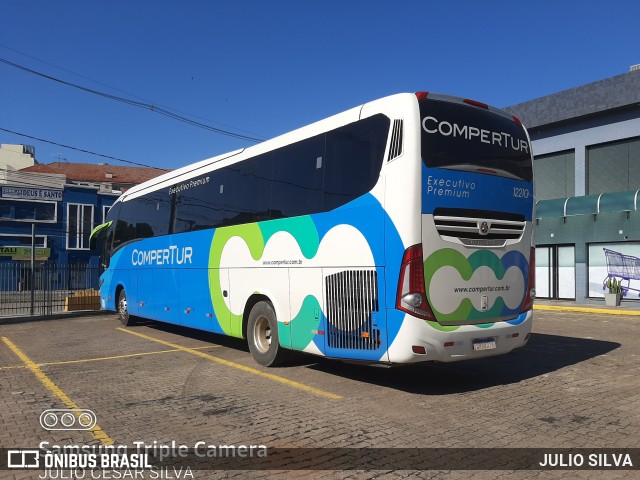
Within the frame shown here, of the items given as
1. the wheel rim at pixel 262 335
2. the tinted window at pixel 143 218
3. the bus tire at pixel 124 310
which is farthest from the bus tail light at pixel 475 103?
the bus tire at pixel 124 310

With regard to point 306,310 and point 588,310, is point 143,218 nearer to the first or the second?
point 306,310

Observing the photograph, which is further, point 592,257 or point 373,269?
point 592,257

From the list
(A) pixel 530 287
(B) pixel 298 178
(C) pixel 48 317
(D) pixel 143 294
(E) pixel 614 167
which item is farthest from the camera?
(E) pixel 614 167

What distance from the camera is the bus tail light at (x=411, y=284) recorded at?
628 cm

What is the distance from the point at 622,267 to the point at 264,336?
19825 millimetres

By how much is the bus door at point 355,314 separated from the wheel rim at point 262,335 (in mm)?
1994

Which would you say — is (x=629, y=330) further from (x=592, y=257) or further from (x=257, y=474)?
(x=257, y=474)

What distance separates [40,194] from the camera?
141 feet

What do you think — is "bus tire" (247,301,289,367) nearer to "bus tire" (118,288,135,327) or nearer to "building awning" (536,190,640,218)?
"bus tire" (118,288,135,327)

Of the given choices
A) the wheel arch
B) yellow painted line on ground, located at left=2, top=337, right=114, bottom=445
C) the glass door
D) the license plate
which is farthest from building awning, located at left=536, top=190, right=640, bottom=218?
yellow painted line on ground, located at left=2, top=337, right=114, bottom=445

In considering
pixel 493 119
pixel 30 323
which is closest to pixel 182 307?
pixel 493 119

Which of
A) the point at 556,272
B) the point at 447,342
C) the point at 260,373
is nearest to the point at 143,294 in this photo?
the point at 260,373

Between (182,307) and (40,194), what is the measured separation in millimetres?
37675

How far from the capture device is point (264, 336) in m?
9.04
